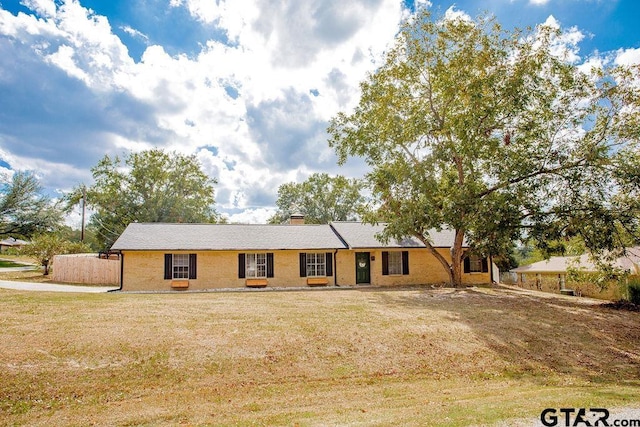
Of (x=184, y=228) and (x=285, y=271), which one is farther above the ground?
(x=184, y=228)

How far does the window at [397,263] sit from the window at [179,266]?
10.8 m

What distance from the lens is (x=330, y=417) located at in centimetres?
652

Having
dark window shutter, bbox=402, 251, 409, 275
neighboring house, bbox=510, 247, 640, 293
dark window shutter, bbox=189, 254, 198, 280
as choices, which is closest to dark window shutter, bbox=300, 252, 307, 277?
dark window shutter, bbox=189, 254, 198, 280

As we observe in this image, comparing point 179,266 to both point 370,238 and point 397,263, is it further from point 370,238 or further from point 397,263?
point 397,263

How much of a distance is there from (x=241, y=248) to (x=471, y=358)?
533 inches

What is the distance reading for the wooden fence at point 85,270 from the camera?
77.7 ft

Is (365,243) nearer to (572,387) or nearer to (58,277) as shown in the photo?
(572,387)

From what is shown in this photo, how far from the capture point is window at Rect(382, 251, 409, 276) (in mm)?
23172

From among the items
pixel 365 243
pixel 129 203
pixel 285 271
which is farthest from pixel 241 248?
pixel 129 203

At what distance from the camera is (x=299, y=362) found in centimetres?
941

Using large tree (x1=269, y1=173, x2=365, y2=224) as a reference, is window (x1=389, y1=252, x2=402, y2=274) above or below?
below

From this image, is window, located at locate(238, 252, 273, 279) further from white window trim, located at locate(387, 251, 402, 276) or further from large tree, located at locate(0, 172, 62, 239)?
large tree, located at locate(0, 172, 62, 239)

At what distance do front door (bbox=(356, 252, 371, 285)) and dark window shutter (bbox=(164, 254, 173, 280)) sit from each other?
1012 cm

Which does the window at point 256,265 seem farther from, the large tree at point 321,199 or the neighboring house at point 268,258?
the large tree at point 321,199
